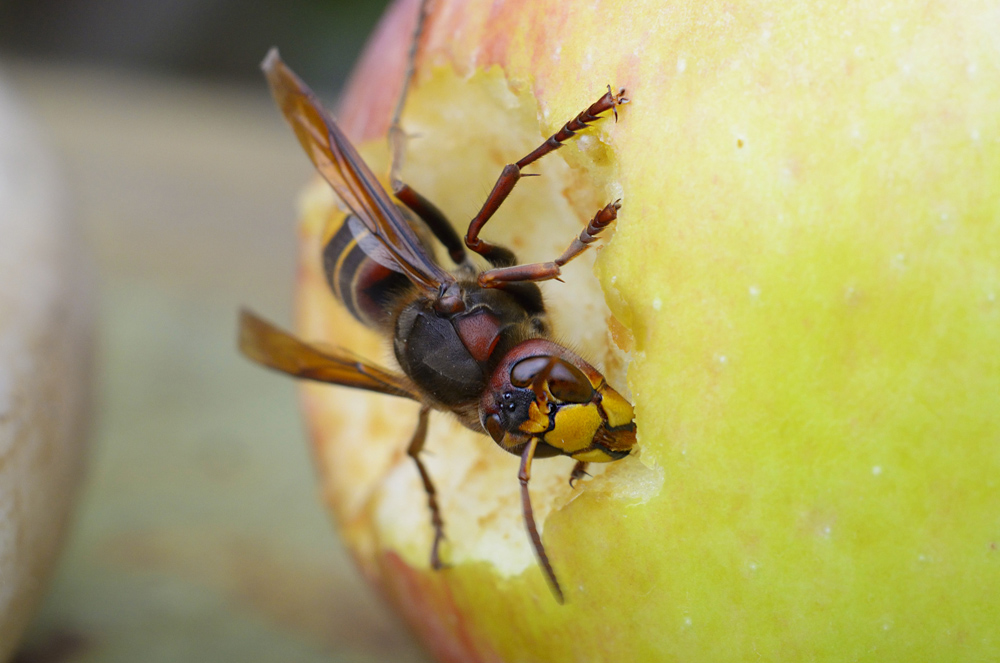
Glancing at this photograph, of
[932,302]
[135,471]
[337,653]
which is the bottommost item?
[135,471]

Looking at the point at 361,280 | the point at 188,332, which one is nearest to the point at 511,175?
the point at 361,280

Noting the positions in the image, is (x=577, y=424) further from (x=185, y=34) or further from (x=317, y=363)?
(x=185, y=34)

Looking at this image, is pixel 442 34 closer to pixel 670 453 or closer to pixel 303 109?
pixel 303 109

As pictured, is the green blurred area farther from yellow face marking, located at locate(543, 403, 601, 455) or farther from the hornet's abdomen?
yellow face marking, located at locate(543, 403, 601, 455)

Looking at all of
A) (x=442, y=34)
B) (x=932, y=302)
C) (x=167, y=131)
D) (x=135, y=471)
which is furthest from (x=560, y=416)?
(x=167, y=131)

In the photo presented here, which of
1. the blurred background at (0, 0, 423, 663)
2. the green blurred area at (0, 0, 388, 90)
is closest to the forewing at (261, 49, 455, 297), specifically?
the blurred background at (0, 0, 423, 663)

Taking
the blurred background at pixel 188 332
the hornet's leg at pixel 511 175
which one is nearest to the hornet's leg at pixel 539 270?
the hornet's leg at pixel 511 175

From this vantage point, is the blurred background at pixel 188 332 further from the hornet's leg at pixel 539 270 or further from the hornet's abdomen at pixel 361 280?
the hornet's leg at pixel 539 270
